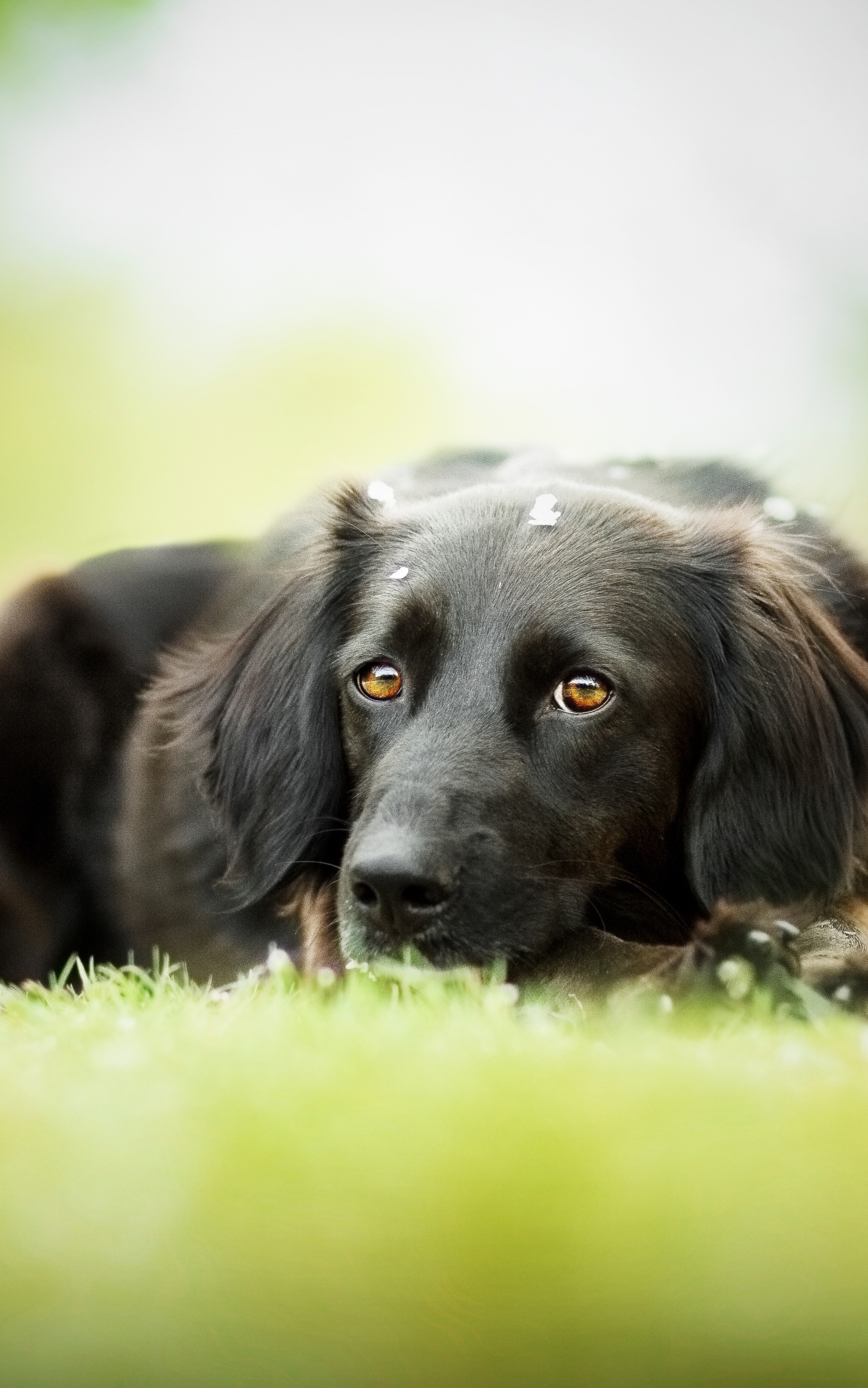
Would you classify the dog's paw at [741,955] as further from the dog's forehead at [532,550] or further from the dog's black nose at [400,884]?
the dog's forehead at [532,550]

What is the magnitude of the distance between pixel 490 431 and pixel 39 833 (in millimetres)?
1345

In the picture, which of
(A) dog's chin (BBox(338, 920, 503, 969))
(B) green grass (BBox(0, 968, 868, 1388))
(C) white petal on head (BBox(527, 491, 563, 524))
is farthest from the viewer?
(C) white petal on head (BBox(527, 491, 563, 524))

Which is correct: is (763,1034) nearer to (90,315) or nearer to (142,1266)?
(142,1266)

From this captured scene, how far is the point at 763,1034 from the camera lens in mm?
1959

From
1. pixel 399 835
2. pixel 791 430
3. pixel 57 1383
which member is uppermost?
pixel 791 430

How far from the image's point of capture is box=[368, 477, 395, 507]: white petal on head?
3221mm

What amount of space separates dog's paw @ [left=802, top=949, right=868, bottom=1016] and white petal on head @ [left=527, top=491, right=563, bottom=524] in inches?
39.5

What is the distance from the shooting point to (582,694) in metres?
2.60

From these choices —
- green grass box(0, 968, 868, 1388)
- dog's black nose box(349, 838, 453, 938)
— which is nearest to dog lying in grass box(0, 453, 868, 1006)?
dog's black nose box(349, 838, 453, 938)

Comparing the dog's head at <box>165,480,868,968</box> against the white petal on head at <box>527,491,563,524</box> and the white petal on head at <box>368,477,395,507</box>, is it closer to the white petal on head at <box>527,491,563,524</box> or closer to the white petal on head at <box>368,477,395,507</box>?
the white petal on head at <box>527,491,563,524</box>

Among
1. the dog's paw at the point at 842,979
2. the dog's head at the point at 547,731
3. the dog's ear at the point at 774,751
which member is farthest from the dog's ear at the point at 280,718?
the dog's paw at the point at 842,979

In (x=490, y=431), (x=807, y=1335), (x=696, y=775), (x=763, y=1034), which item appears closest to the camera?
(x=807, y=1335)

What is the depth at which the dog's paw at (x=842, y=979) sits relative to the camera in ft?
7.19

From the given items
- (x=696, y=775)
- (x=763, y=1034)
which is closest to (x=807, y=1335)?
(x=763, y=1034)
